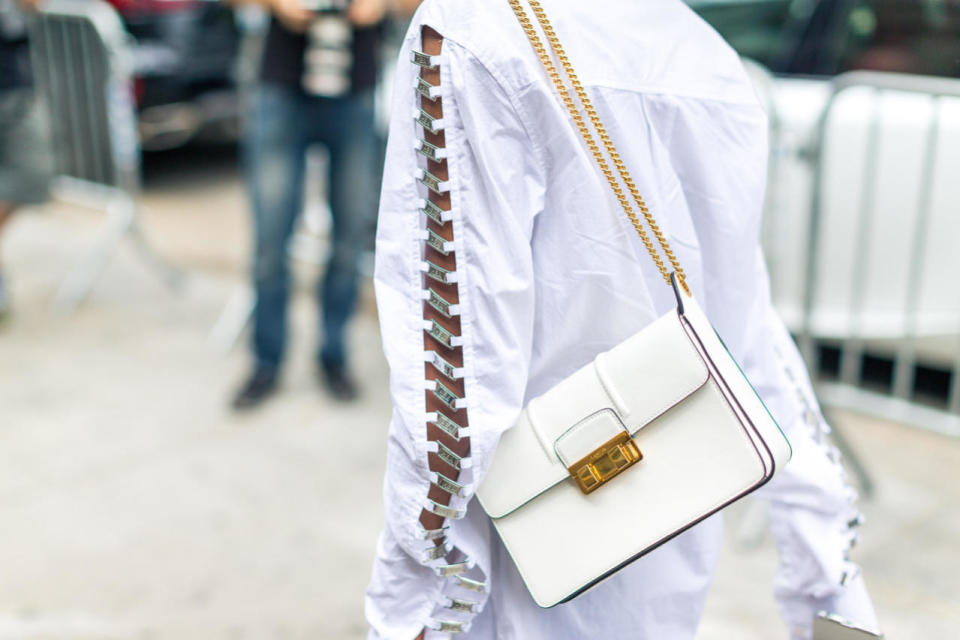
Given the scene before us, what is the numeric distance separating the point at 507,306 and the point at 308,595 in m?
1.83

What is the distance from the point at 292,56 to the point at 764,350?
8.84ft

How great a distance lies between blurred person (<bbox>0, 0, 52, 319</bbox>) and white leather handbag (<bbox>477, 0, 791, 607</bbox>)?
414cm

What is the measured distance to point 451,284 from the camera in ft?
3.98

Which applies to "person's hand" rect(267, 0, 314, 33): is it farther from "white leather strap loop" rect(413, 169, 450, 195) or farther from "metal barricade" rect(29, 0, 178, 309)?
"white leather strap loop" rect(413, 169, 450, 195)

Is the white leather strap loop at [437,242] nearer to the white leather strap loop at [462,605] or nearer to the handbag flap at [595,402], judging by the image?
the handbag flap at [595,402]

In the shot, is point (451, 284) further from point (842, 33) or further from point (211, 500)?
point (842, 33)

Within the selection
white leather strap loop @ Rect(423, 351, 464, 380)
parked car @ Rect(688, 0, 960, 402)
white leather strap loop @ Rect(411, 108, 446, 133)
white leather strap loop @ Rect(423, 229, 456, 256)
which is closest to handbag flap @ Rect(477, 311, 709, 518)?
white leather strap loop @ Rect(423, 351, 464, 380)

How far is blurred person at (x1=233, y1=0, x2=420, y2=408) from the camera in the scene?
374cm

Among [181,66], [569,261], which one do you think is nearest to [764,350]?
[569,261]

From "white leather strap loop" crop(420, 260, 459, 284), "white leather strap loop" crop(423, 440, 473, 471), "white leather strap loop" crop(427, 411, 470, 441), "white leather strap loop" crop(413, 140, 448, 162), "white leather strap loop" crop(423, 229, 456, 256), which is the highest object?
"white leather strap loop" crop(413, 140, 448, 162)

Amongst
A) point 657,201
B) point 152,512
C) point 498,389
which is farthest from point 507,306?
point 152,512

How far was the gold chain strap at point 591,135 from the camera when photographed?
3.97 feet

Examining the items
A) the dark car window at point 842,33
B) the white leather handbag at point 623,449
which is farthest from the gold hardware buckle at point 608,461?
the dark car window at point 842,33

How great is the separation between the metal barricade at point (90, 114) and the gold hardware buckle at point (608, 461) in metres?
4.29
